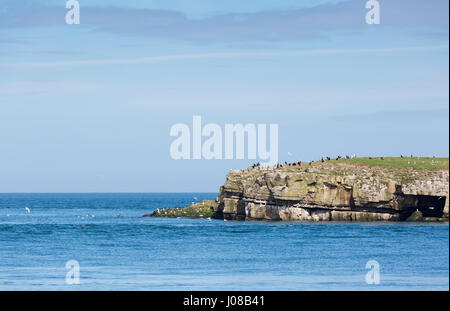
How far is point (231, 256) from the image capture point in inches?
2721

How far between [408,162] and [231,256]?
61410mm

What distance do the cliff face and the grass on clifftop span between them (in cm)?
150

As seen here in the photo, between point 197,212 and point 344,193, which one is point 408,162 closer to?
point 344,193

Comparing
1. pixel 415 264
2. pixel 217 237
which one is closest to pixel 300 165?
pixel 217 237

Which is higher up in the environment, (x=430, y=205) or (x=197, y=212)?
(x=430, y=205)

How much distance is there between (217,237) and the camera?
91625 mm

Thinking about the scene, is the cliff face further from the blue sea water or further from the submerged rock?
the submerged rock

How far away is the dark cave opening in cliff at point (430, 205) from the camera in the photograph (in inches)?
4390

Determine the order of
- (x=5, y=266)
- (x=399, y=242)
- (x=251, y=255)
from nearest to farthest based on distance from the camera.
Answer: (x=5, y=266)
(x=251, y=255)
(x=399, y=242)

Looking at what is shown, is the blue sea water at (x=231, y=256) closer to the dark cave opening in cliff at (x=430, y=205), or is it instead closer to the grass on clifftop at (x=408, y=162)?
the dark cave opening in cliff at (x=430, y=205)

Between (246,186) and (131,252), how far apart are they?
2020 inches

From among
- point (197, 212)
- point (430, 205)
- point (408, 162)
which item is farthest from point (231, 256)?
point (197, 212)

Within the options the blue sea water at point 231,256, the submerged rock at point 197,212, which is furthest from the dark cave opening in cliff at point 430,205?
the submerged rock at point 197,212
